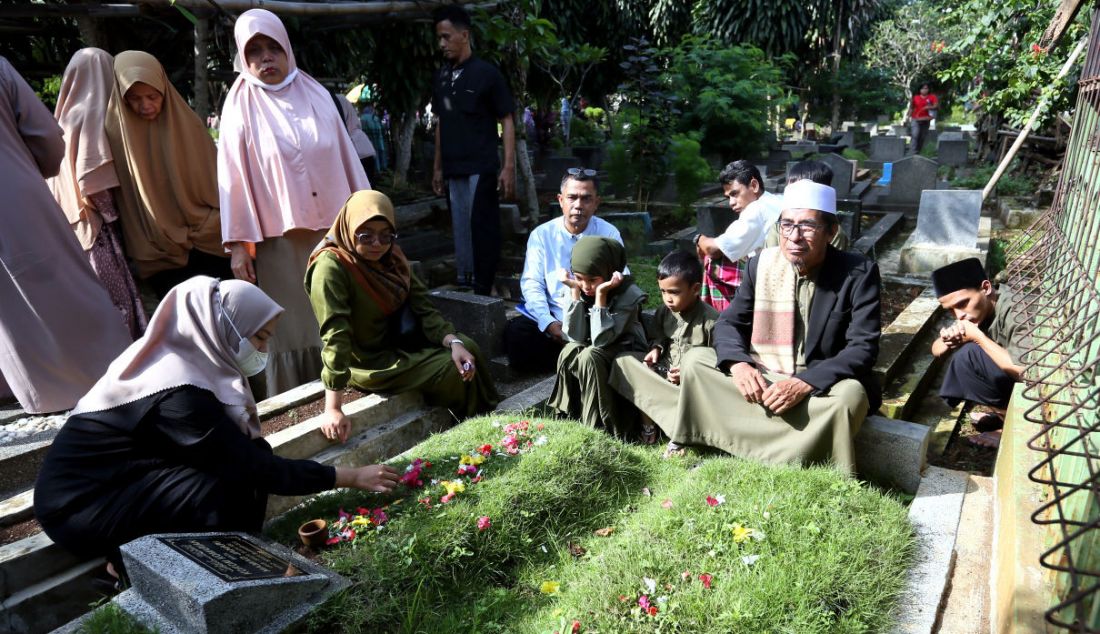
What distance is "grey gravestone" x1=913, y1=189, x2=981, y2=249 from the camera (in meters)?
6.35

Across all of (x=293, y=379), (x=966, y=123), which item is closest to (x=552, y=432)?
(x=293, y=379)

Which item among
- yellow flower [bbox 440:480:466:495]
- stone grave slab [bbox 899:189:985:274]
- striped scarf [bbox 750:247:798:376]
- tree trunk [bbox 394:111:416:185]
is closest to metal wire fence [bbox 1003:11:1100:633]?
striped scarf [bbox 750:247:798:376]

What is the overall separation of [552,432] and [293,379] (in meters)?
1.85

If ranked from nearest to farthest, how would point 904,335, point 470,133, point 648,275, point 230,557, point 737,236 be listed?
point 230,557, point 737,236, point 904,335, point 470,133, point 648,275

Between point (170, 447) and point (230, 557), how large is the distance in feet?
1.71

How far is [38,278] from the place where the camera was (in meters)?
3.64

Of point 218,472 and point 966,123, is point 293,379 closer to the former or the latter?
point 218,472

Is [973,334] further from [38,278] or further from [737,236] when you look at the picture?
[38,278]

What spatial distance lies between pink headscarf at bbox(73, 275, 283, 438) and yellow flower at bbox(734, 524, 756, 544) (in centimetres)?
191

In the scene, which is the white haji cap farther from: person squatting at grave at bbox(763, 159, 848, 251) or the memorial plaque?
the memorial plaque

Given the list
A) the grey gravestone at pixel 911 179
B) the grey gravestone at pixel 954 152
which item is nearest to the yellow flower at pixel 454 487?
the grey gravestone at pixel 911 179

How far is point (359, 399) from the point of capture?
3895mm

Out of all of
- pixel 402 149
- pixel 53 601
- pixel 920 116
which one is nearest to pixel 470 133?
pixel 53 601

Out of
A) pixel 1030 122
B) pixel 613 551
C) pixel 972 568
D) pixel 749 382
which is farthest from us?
pixel 1030 122
